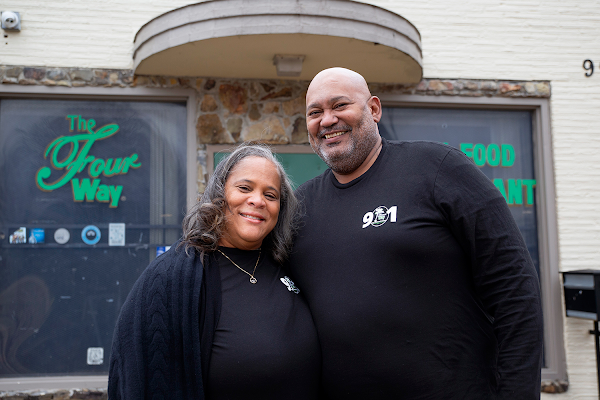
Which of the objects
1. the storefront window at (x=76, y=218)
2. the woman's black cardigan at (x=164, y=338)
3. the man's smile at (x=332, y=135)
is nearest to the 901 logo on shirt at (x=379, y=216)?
the man's smile at (x=332, y=135)

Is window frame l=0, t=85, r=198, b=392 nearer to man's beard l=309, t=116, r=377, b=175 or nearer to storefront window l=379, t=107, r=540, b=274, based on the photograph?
storefront window l=379, t=107, r=540, b=274

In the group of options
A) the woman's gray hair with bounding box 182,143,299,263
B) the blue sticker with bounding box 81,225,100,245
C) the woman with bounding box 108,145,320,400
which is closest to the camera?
the woman with bounding box 108,145,320,400

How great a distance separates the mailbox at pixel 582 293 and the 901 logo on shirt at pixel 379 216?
11.6 ft

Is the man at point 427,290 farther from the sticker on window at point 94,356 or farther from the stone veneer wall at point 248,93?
the sticker on window at point 94,356

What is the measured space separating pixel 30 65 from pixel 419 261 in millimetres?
4538

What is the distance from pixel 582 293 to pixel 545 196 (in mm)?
1088

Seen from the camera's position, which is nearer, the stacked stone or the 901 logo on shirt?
the 901 logo on shirt

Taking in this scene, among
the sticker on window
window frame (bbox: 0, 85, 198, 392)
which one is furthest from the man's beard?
the sticker on window

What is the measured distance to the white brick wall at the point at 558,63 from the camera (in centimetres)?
477

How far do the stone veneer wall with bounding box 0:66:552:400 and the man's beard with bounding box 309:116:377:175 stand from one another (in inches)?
107

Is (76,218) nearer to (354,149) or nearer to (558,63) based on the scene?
(354,149)

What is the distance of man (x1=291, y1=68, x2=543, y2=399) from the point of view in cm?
167

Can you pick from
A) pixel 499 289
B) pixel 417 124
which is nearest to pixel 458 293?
pixel 499 289

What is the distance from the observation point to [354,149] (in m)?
2.05
